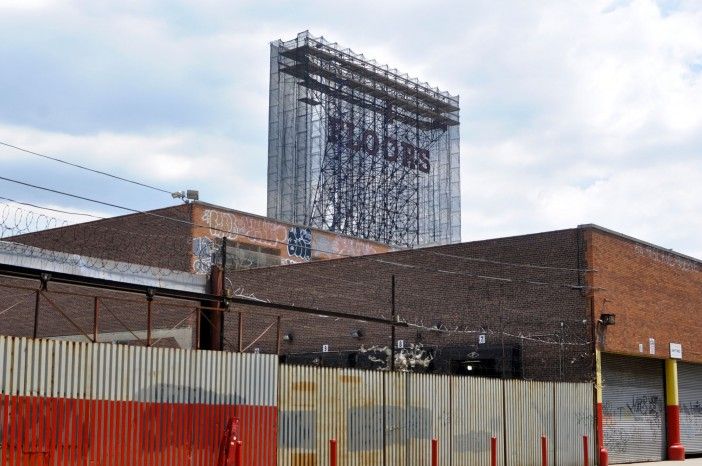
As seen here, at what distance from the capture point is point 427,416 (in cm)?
2466

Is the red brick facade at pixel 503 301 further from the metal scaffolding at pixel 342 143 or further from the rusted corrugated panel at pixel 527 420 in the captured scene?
the metal scaffolding at pixel 342 143

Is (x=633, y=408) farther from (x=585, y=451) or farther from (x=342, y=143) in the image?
(x=342, y=143)

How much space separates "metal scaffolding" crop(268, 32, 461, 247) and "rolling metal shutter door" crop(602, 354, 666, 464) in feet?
78.2

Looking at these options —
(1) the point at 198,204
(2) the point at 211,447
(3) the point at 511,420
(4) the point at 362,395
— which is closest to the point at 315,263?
(1) the point at 198,204

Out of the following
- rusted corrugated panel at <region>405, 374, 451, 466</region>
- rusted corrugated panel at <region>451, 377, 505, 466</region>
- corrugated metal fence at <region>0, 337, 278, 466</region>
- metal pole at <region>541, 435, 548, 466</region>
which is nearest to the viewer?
corrugated metal fence at <region>0, 337, 278, 466</region>

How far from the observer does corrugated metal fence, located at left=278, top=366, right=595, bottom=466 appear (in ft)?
69.8

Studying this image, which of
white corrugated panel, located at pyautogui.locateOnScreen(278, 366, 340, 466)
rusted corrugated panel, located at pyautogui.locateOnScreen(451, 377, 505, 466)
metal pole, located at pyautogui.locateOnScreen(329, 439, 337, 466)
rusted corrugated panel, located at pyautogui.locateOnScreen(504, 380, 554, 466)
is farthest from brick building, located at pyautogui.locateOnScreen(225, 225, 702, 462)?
metal pole, located at pyautogui.locateOnScreen(329, 439, 337, 466)

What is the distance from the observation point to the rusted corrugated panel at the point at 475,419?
25.6 m

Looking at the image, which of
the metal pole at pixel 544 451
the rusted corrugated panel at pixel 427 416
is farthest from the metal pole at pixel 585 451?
the rusted corrugated panel at pixel 427 416

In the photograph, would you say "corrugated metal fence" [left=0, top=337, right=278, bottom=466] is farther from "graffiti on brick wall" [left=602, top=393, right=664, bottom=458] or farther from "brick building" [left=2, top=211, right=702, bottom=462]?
"graffiti on brick wall" [left=602, top=393, right=664, bottom=458]

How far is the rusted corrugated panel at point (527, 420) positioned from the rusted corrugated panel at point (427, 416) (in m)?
2.87

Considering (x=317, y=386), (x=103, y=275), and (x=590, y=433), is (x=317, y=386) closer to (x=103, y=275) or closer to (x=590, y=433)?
(x=103, y=275)

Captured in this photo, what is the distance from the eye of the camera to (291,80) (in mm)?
57406

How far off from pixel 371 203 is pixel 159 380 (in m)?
40.9
